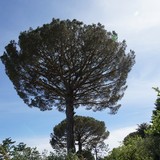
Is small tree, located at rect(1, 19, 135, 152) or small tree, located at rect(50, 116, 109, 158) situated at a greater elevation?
small tree, located at rect(50, 116, 109, 158)

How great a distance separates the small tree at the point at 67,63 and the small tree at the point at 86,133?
14.5m

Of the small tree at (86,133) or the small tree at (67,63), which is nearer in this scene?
the small tree at (67,63)

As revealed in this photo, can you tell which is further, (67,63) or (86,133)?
(86,133)

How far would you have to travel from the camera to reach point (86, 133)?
119ft

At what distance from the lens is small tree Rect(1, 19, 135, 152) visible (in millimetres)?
19891

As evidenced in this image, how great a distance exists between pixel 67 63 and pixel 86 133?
17.6m

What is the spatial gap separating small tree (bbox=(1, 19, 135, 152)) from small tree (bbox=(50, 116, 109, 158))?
14501 millimetres

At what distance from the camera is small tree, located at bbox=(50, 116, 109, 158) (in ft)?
119

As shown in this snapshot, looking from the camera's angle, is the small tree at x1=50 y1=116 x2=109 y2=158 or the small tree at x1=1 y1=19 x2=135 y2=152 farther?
the small tree at x1=50 y1=116 x2=109 y2=158

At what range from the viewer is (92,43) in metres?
20.1

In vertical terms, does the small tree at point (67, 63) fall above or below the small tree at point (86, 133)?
below

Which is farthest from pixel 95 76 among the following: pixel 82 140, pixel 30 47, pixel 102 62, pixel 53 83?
pixel 82 140

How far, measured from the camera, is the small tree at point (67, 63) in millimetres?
19891

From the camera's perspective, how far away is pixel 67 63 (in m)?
20.1
